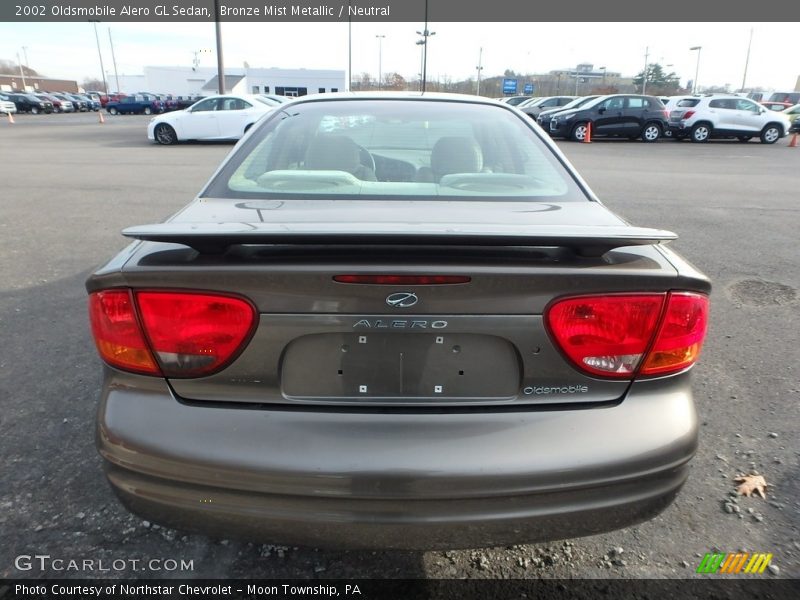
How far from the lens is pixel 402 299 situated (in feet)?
5.09

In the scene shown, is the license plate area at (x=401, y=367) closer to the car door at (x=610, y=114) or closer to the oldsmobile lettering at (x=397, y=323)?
the oldsmobile lettering at (x=397, y=323)

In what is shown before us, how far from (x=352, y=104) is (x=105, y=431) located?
2.01 m

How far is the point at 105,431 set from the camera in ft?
5.50

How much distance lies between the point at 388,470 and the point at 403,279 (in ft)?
1.69

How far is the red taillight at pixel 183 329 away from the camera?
1597 mm

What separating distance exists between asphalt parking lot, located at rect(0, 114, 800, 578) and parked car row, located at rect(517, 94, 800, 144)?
47.2 ft

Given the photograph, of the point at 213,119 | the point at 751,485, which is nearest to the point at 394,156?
the point at 751,485

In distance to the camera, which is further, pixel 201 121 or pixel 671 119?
pixel 671 119

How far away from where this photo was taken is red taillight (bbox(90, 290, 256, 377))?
160cm

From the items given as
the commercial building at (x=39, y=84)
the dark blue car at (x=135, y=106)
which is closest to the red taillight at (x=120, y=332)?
the dark blue car at (x=135, y=106)

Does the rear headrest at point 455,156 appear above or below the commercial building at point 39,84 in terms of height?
below

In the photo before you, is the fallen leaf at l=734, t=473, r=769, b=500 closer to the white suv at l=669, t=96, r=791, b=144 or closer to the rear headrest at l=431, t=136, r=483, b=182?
the rear headrest at l=431, t=136, r=483, b=182

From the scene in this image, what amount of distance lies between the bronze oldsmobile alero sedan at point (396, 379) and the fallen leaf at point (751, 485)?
42.0 inches

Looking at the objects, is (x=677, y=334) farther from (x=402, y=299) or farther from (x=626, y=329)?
(x=402, y=299)
